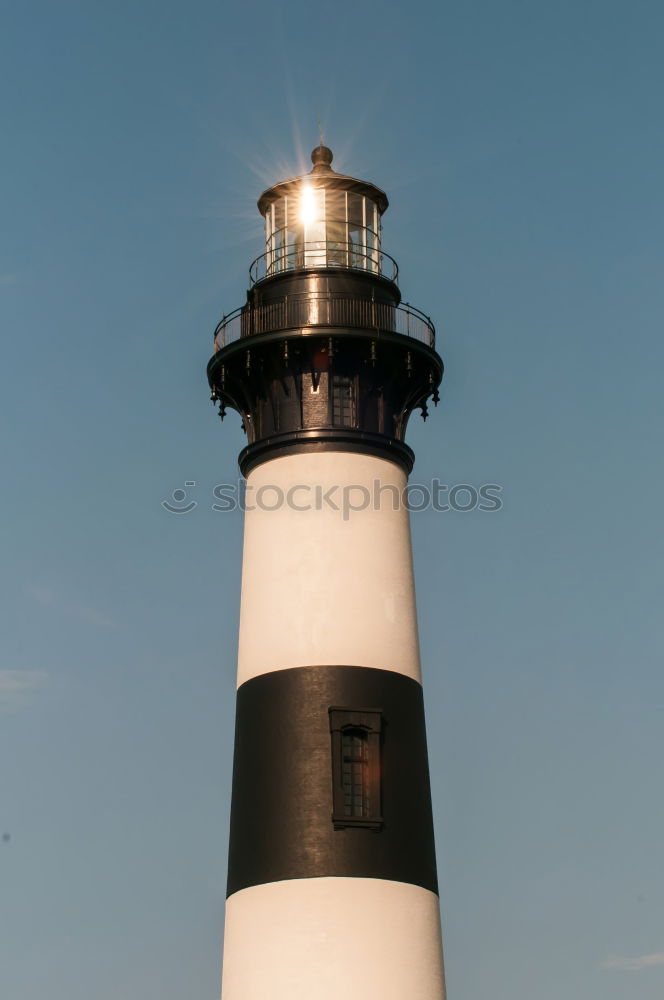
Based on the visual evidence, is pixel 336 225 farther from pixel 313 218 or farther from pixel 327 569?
pixel 327 569

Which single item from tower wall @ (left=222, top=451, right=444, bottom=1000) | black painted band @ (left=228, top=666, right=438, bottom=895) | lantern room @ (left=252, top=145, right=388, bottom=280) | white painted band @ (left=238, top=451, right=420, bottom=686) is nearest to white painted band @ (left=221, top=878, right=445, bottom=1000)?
tower wall @ (left=222, top=451, right=444, bottom=1000)

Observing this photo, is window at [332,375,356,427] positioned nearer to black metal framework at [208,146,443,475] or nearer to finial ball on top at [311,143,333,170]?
black metal framework at [208,146,443,475]

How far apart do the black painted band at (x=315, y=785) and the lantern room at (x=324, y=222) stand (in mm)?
9247

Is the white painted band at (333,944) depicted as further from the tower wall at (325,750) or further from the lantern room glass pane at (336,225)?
the lantern room glass pane at (336,225)

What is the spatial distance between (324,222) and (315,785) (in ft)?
40.5

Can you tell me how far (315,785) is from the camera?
28.0 m

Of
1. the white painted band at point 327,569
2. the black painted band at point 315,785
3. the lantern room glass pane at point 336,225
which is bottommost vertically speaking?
the black painted band at point 315,785

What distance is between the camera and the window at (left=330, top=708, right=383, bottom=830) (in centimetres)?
2788

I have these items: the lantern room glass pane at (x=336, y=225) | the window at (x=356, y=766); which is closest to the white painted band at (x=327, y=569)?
the window at (x=356, y=766)

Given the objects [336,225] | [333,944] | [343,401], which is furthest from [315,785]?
[336,225]

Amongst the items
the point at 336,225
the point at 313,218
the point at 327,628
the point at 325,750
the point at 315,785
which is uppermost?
the point at 313,218

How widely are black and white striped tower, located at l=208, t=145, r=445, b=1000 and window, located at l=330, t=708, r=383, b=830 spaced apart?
30mm

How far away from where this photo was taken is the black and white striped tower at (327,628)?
27188 millimetres

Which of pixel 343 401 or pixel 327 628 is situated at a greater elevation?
pixel 343 401
